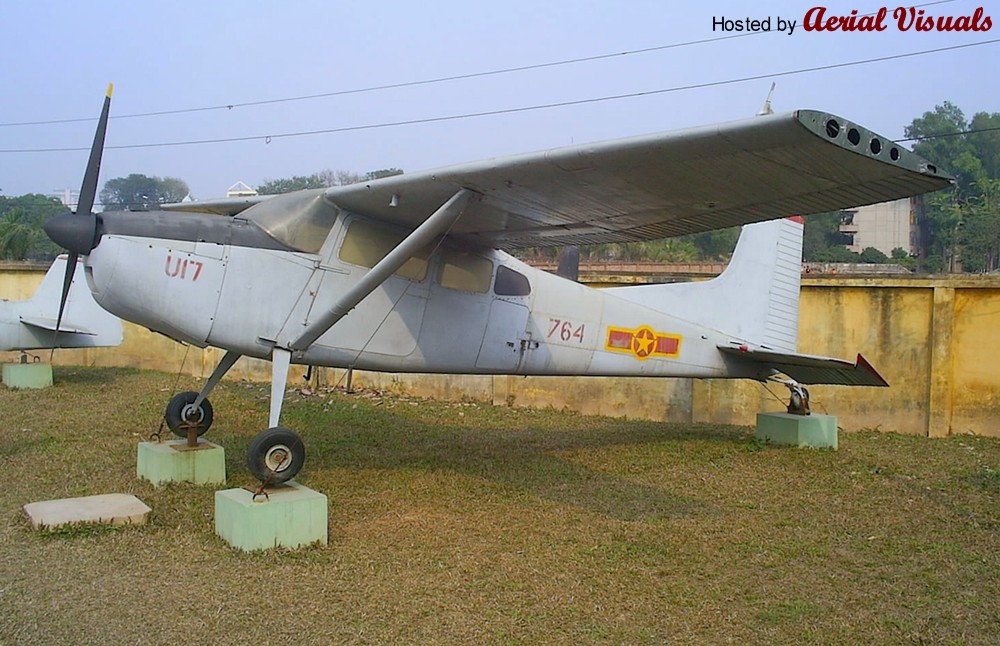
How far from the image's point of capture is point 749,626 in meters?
4.25

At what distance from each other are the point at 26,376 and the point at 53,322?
134 cm

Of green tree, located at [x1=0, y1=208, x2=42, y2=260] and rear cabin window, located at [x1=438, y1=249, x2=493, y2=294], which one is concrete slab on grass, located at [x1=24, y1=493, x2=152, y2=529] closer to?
rear cabin window, located at [x1=438, y1=249, x2=493, y2=294]

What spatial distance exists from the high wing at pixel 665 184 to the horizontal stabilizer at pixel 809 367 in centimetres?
290

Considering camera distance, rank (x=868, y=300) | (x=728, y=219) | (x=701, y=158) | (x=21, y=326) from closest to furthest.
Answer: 1. (x=701, y=158)
2. (x=728, y=219)
3. (x=868, y=300)
4. (x=21, y=326)

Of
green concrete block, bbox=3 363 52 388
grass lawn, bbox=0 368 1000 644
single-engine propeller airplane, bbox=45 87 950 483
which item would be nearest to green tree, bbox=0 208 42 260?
green concrete block, bbox=3 363 52 388

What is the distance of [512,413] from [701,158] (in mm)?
7952

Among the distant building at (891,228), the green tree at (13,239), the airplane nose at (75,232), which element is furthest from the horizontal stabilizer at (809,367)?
the distant building at (891,228)

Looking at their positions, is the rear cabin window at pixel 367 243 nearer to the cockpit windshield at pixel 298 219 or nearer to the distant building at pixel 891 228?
the cockpit windshield at pixel 298 219

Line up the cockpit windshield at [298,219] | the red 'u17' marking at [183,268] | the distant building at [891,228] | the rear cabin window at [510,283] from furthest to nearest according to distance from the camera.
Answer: the distant building at [891,228] < the rear cabin window at [510,283] < the cockpit windshield at [298,219] < the red 'u17' marking at [183,268]

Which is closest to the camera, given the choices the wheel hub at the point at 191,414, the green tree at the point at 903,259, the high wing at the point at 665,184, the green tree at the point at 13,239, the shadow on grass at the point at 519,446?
the high wing at the point at 665,184

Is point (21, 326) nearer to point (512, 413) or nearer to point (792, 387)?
point (512, 413)

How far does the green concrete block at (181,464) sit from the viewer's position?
6.99m

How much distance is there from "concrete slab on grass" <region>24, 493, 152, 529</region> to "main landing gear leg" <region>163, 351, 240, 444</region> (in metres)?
1.37

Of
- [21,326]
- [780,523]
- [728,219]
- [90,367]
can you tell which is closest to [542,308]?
[728,219]
